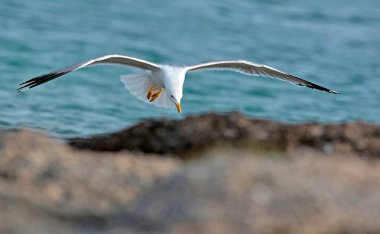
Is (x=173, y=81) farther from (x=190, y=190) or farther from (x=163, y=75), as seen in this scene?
(x=190, y=190)

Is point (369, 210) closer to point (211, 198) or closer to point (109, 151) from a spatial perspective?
point (211, 198)

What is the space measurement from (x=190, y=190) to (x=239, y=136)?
192 centimetres

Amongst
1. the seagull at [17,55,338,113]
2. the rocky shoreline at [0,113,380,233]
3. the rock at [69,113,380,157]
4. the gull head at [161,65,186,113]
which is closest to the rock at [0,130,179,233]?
the rocky shoreline at [0,113,380,233]

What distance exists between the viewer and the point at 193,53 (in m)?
17.2

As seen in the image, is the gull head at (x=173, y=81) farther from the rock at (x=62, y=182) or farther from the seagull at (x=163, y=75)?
the rock at (x=62, y=182)

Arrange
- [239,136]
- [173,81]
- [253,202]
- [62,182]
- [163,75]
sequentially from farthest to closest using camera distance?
[163,75] < [173,81] < [239,136] < [62,182] < [253,202]

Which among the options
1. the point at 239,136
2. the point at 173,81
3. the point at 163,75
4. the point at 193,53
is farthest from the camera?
the point at 193,53

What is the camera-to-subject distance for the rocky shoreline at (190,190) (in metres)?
4.96

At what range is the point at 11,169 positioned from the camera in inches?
237

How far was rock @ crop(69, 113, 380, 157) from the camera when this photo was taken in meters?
7.04

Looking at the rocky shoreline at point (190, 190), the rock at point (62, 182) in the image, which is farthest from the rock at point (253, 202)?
the rock at point (62, 182)

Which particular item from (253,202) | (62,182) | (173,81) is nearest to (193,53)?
(173,81)

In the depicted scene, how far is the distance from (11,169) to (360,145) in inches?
101

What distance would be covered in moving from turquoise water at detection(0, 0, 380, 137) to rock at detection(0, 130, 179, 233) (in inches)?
203
